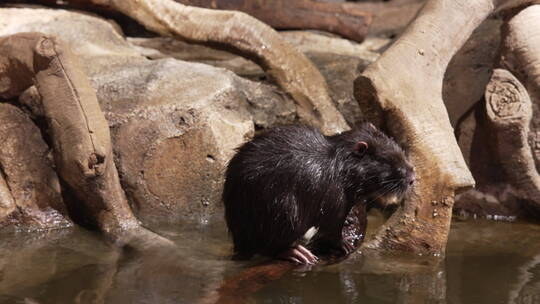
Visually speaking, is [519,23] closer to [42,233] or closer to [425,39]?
[425,39]

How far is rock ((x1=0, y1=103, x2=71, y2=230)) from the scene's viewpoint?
209 inches

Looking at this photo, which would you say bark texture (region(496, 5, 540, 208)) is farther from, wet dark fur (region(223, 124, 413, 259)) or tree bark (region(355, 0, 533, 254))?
wet dark fur (region(223, 124, 413, 259))

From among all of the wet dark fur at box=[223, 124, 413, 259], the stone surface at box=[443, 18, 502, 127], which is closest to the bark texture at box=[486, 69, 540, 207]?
the stone surface at box=[443, 18, 502, 127]

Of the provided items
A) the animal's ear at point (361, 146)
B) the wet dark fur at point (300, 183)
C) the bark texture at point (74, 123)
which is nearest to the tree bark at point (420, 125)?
the wet dark fur at point (300, 183)

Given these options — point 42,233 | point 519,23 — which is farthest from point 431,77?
point 42,233

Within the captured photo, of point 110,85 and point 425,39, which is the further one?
point 110,85

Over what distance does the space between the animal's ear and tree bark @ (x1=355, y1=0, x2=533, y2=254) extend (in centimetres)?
50

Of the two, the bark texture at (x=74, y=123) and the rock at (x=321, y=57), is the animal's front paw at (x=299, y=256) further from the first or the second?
the rock at (x=321, y=57)

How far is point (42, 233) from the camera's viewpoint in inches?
205

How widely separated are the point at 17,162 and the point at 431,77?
2.99 m

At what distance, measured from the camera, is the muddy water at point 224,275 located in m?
3.91

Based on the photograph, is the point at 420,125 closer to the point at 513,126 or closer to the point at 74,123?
the point at 513,126

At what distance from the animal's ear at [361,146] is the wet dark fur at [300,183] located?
0.06 ft

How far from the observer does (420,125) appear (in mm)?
4906
